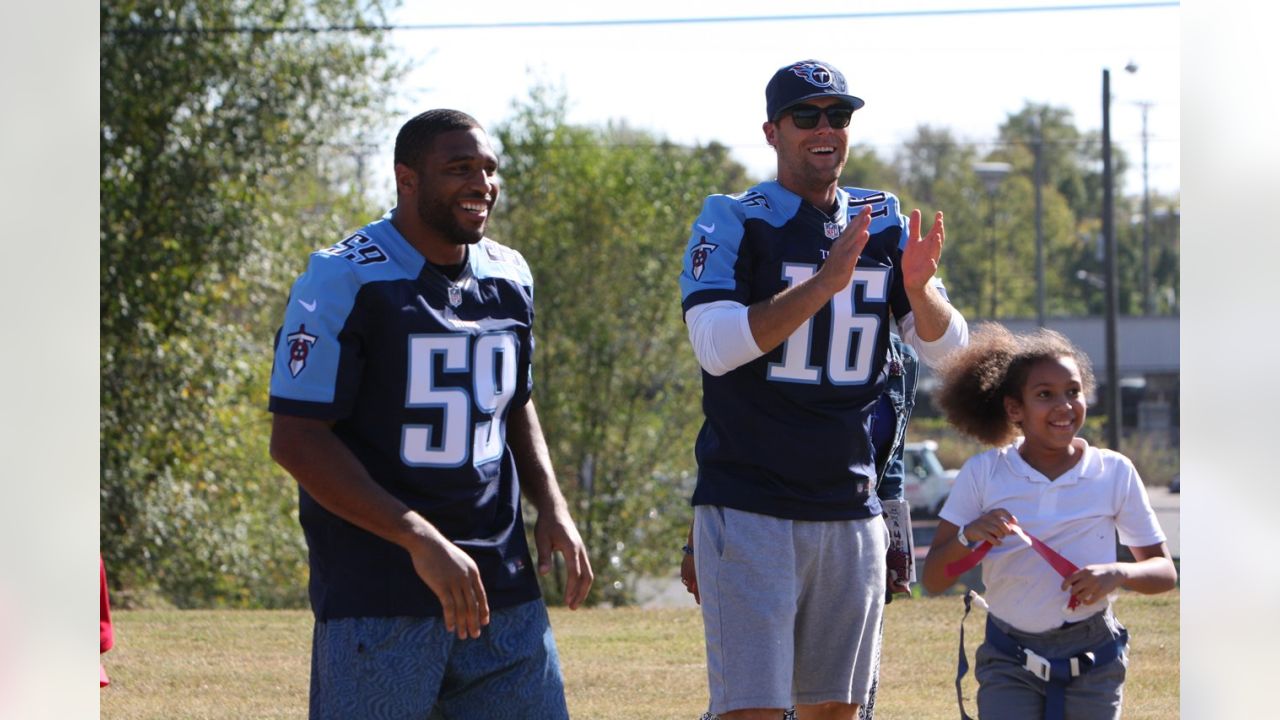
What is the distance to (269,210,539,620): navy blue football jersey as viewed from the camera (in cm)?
340

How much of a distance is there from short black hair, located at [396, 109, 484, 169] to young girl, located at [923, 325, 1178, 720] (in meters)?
1.91

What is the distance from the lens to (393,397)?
11.4ft

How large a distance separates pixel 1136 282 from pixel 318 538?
240ft

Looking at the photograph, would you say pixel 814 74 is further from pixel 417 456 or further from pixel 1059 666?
pixel 1059 666

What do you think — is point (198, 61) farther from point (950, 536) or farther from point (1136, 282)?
point (1136, 282)

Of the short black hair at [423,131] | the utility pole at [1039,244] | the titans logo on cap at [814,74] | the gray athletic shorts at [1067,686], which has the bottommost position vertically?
the gray athletic shorts at [1067,686]

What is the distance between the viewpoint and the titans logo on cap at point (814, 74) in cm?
393

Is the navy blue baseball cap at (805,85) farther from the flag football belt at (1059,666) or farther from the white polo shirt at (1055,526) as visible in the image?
the flag football belt at (1059,666)

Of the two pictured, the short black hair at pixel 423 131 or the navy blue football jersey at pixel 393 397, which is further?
the short black hair at pixel 423 131

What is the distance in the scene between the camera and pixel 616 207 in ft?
70.7

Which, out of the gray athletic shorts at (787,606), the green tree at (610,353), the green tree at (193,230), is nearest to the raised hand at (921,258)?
the gray athletic shorts at (787,606)

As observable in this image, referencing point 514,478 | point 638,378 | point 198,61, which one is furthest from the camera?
point 638,378

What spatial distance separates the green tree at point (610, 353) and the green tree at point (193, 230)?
4558mm
